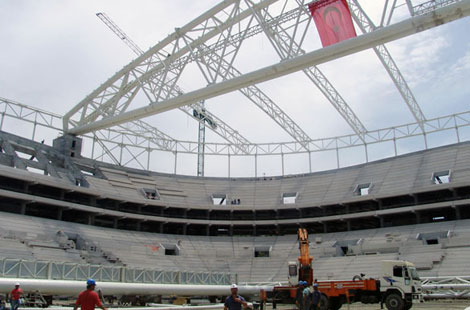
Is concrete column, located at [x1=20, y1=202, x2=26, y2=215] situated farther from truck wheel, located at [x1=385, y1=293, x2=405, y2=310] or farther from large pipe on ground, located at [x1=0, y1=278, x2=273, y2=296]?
truck wheel, located at [x1=385, y1=293, x2=405, y2=310]

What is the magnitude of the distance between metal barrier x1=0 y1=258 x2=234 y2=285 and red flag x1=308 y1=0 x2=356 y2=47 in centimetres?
1973

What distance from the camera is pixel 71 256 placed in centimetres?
4309

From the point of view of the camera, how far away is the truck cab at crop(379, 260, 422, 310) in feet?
86.7

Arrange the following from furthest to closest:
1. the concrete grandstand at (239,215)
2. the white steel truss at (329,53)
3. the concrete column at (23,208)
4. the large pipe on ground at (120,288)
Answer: the concrete column at (23,208), the concrete grandstand at (239,215), the white steel truss at (329,53), the large pipe on ground at (120,288)

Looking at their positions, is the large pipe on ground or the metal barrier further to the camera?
the metal barrier

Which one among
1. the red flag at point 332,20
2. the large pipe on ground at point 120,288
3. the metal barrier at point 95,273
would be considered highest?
the red flag at point 332,20

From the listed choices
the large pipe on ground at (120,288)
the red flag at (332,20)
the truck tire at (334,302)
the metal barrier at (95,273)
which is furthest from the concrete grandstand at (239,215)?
the red flag at (332,20)

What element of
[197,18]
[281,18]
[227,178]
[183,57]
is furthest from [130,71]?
[227,178]

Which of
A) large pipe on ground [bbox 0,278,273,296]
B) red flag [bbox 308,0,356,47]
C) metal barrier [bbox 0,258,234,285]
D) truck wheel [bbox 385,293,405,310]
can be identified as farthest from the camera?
red flag [bbox 308,0,356,47]

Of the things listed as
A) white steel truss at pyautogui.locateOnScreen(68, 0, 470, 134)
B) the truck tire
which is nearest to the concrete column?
white steel truss at pyautogui.locateOnScreen(68, 0, 470, 134)

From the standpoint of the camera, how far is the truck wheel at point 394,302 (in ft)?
85.4

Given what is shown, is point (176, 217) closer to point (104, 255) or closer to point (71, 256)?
point (104, 255)

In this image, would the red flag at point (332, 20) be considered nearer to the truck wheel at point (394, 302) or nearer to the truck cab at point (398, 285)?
the truck cab at point (398, 285)

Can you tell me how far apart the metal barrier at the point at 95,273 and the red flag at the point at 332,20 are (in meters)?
19.7
